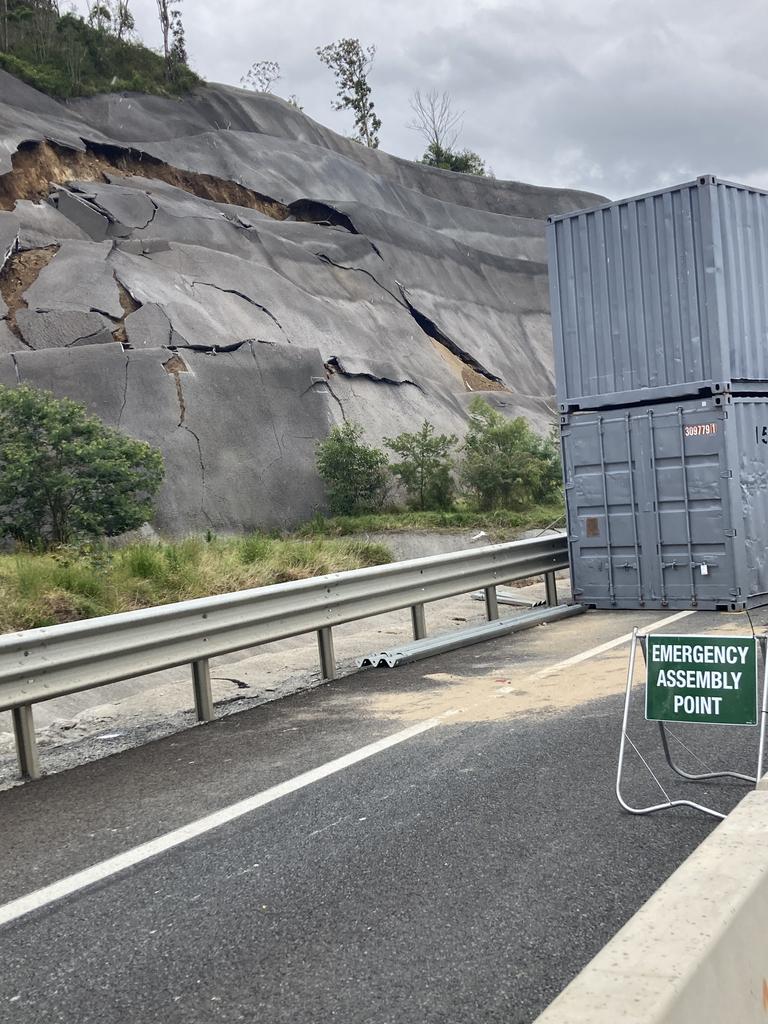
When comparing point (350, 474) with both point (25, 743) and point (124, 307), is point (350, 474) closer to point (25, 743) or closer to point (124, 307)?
point (124, 307)

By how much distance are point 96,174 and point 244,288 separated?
24.1ft

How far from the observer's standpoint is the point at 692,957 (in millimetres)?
2357

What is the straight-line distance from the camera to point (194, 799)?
5637 millimetres

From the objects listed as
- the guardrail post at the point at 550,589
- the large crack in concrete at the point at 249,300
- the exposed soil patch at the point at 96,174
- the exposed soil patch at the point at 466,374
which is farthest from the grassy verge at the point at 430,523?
the exposed soil patch at the point at 466,374

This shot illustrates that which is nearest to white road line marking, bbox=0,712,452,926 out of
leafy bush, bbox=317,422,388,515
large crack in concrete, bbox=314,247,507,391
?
leafy bush, bbox=317,422,388,515

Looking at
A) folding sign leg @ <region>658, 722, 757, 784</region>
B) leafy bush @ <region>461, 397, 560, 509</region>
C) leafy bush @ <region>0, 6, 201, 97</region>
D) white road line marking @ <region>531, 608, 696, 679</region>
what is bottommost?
white road line marking @ <region>531, 608, 696, 679</region>

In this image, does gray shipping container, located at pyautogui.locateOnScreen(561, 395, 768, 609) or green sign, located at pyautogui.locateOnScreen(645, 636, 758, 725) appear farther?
gray shipping container, located at pyautogui.locateOnScreen(561, 395, 768, 609)

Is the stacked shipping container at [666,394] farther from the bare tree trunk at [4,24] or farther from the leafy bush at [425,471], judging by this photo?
the bare tree trunk at [4,24]

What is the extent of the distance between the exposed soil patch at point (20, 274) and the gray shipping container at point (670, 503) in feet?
48.1

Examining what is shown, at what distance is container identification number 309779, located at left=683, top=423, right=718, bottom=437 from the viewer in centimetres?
1184

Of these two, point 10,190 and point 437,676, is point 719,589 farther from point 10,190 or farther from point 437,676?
point 10,190

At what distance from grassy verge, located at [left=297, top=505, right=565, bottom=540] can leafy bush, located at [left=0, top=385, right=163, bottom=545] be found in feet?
16.6

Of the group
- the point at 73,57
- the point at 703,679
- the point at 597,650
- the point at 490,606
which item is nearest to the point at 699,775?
the point at 703,679

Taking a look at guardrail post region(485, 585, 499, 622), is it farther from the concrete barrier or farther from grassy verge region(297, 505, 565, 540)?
the concrete barrier
